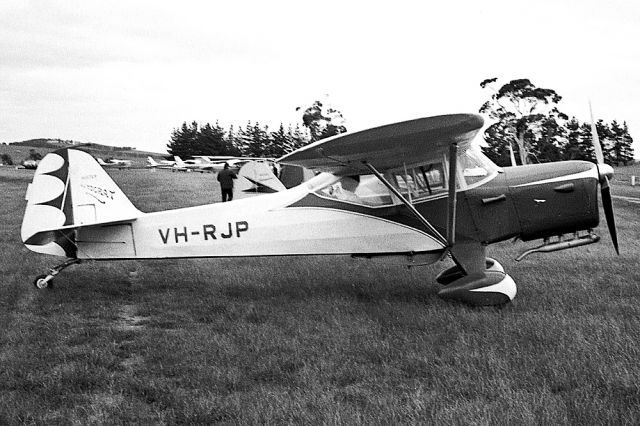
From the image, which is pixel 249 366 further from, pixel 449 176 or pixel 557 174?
pixel 557 174

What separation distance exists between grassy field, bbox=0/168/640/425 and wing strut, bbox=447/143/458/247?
0.81 m

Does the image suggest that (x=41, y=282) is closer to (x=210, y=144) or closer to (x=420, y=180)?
(x=420, y=180)

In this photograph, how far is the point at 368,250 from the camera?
25.7 feet

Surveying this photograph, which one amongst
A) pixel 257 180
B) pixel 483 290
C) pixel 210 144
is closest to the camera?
pixel 483 290

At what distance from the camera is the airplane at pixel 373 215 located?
7.25 metres

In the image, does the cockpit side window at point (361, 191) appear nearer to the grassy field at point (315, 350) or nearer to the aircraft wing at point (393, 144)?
the aircraft wing at point (393, 144)

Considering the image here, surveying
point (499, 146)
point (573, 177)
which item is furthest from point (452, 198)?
point (499, 146)

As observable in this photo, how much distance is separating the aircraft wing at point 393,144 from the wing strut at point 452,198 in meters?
0.13

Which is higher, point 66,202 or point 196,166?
point 196,166

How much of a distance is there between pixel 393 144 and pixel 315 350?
2.39 metres

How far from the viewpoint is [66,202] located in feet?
26.3

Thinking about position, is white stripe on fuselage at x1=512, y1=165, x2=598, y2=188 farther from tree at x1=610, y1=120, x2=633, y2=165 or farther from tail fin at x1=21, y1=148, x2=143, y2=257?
tree at x1=610, y1=120, x2=633, y2=165

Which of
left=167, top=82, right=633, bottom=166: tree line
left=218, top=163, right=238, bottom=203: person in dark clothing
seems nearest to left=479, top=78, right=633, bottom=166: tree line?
left=167, top=82, right=633, bottom=166: tree line

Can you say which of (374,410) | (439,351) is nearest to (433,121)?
(439,351)
